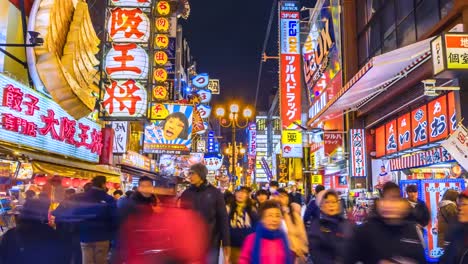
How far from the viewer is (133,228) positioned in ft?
13.2

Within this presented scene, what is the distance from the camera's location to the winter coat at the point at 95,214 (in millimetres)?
7402

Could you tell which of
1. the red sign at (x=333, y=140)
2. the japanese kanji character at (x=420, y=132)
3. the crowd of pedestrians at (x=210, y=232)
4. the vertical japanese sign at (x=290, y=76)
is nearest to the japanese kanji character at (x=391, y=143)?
the japanese kanji character at (x=420, y=132)

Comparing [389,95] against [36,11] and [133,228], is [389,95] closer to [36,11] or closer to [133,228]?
[36,11]

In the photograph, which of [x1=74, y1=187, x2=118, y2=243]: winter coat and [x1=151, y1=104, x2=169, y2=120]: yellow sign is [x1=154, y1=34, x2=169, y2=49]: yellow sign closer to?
[x1=151, y1=104, x2=169, y2=120]: yellow sign

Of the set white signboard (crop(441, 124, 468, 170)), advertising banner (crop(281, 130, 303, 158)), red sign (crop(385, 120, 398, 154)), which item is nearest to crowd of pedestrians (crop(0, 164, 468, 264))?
white signboard (crop(441, 124, 468, 170))

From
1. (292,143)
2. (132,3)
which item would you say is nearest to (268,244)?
(132,3)

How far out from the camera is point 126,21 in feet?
58.2

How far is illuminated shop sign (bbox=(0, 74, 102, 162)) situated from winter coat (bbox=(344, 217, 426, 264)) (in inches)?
452

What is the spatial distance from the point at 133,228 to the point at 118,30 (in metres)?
14.6

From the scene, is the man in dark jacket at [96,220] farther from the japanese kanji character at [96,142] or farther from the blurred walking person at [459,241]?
the japanese kanji character at [96,142]

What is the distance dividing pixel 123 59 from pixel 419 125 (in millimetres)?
10620

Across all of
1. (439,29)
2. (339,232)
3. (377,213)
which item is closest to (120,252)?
(377,213)

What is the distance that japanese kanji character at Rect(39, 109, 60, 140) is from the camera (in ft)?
50.9

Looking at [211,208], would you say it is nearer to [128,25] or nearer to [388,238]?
[388,238]
